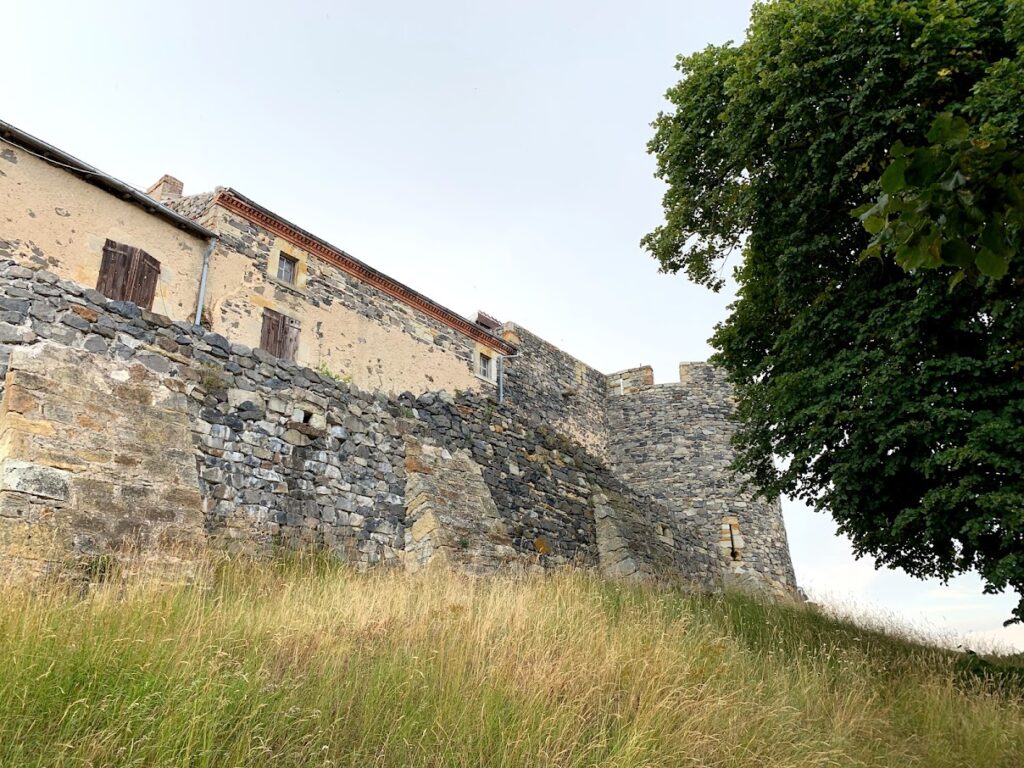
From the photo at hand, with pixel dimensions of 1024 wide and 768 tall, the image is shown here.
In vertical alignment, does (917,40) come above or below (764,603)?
above

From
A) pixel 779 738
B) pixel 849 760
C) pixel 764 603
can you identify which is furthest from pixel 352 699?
pixel 764 603

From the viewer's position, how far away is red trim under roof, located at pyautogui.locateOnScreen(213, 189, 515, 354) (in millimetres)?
15398

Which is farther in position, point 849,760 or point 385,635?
point 385,635

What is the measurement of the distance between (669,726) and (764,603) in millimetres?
6816

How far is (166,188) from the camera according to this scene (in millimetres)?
16672

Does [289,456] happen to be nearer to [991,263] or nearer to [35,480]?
[35,480]

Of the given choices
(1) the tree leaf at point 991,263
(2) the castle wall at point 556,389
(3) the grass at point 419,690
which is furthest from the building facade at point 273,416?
(1) the tree leaf at point 991,263

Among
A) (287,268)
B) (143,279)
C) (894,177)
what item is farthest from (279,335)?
(894,177)

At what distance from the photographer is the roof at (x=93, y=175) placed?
11.9 meters

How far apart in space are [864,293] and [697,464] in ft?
49.5

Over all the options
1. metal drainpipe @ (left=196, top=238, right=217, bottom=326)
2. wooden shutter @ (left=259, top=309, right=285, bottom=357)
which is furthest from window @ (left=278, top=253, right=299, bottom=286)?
metal drainpipe @ (left=196, top=238, right=217, bottom=326)

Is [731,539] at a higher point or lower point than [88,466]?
higher

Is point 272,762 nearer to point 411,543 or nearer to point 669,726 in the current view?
point 669,726

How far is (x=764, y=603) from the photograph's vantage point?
9.92 m
